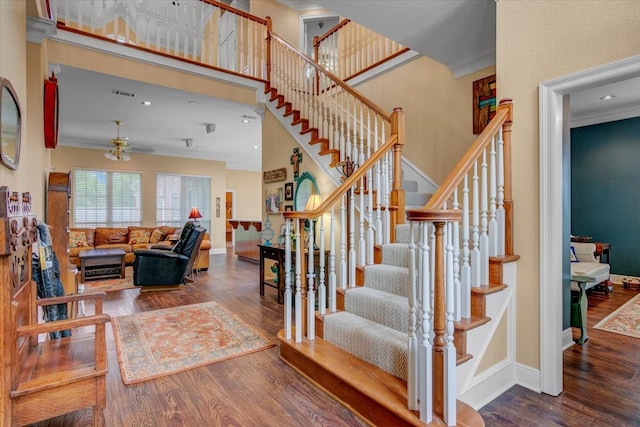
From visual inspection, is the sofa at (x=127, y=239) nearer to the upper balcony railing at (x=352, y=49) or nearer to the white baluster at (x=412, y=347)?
the upper balcony railing at (x=352, y=49)

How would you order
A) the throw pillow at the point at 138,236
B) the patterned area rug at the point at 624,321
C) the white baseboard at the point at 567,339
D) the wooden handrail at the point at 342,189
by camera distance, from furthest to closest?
1. the throw pillow at the point at 138,236
2. the patterned area rug at the point at 624,321
3. the white baseboard at the point at 567,339
4. the wooden handrail at the point at 342,189

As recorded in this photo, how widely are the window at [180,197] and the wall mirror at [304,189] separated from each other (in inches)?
210

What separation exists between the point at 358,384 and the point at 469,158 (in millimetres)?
1466

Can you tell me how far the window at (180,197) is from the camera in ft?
28.3

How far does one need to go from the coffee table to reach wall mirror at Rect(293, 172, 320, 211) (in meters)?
3.42

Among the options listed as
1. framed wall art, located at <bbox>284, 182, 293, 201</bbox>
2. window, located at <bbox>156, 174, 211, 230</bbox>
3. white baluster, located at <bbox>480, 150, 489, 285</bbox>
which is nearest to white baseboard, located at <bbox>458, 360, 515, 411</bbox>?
white baluster, located at <bbox>480, 150, 489, 285</bbox>

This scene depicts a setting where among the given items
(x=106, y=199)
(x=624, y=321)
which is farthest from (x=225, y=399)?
(x=106, y=199)

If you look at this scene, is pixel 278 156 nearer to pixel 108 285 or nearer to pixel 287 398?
pixel 108 285

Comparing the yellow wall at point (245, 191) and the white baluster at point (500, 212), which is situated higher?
the yellow wall at point (245, 191)

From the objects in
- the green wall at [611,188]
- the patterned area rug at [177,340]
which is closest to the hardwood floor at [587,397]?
the patterned area rug at [177,340]

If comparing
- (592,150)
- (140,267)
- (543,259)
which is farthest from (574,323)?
(140,267)

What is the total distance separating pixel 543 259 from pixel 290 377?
185cm

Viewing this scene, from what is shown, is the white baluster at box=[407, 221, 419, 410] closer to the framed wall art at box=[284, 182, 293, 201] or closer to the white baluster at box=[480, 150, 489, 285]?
the white baluster at box=[480, 150, 489, 285]

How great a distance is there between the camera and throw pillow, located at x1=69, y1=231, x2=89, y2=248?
646 cm
